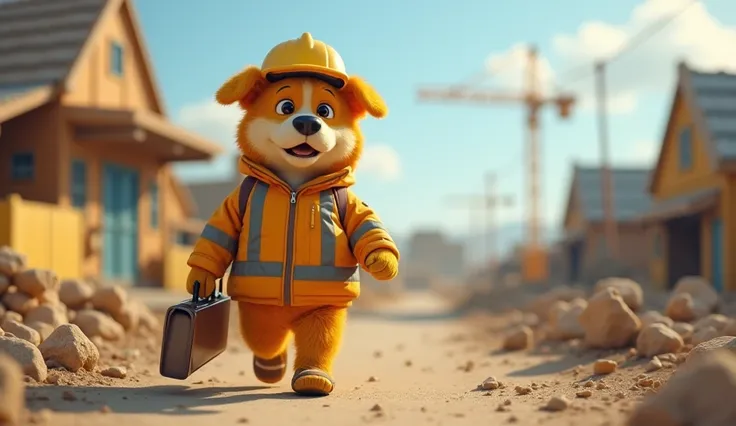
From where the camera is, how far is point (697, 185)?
57.3 feet

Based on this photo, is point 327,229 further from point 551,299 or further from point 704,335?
point 551,299

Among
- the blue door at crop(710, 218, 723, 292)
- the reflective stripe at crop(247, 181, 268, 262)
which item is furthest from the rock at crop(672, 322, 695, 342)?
the blue door at crop(710, 218, 723, 292)

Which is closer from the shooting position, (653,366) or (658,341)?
(653,366)

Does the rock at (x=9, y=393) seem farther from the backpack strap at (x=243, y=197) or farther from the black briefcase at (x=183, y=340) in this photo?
the backpack strap at (x=243, y=197)

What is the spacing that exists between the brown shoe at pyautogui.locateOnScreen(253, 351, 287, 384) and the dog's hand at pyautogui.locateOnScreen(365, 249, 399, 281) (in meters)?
1.17

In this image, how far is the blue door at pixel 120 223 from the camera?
15.1 metres

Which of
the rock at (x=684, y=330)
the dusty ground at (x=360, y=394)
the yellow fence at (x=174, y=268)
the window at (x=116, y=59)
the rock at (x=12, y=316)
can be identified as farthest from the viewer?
the yellow fence at (x=174, y=268)

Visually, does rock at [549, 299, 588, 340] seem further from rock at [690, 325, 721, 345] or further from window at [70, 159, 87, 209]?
window at [70, 159, 87, 209]

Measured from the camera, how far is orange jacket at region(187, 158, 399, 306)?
5.24m

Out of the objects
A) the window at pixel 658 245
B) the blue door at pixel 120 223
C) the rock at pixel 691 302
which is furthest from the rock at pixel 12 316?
the window at pixel 658 245

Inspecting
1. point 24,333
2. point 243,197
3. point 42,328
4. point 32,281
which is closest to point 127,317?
point 32,281

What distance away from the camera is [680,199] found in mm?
18172

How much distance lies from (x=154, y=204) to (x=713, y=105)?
12.6 m

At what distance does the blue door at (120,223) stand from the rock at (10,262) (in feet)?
26.5
